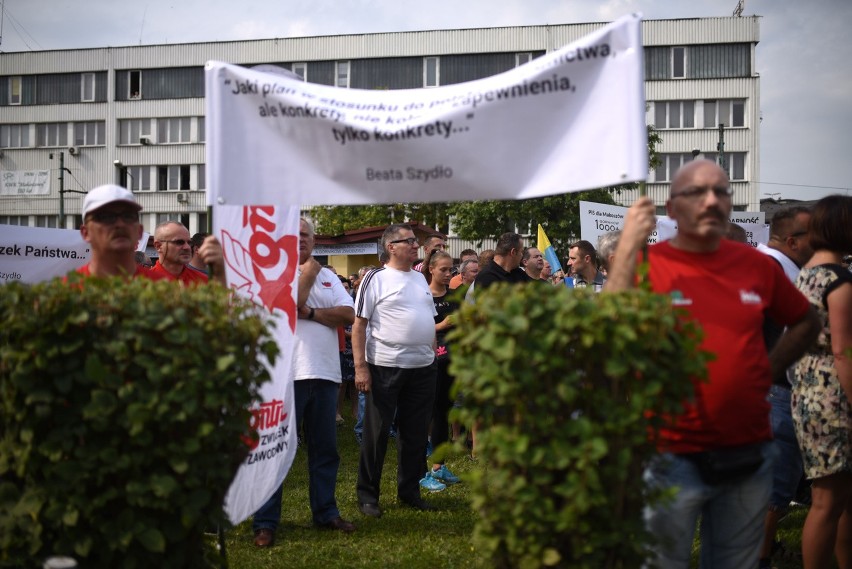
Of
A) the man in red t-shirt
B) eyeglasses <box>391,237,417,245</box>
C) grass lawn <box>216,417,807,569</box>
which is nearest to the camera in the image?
grass lawn <box>216,417,807,569</box>

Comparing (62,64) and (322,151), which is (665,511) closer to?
(322,151)

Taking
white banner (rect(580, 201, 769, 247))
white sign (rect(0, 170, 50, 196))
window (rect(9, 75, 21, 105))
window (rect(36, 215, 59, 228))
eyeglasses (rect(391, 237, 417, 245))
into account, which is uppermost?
window (rect(9, 75, 21, 105))

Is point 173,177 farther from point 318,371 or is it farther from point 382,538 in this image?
point 382,538

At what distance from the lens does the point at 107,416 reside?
3273mm

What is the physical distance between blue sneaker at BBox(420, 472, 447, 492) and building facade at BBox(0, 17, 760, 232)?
4285cm

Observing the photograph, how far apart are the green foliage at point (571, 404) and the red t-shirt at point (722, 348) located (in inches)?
10.7

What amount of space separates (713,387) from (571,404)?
67cm

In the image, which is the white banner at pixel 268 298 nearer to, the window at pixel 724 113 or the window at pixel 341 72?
the window at pixel 724 113

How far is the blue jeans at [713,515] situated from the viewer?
3.49 metres

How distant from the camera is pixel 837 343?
14.1 ft

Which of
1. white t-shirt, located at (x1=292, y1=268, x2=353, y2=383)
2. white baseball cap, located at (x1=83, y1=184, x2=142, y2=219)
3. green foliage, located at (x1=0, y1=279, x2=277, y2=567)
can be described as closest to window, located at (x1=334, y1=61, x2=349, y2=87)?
white t-shirt, located at (x1=292, y1=268, x2=353, y2=383)

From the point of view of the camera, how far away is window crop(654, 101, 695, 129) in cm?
5194

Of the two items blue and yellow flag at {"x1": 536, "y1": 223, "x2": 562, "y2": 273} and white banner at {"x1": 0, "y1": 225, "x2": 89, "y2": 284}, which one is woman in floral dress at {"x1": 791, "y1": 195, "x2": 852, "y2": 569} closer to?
white banner at {"x1": 0, "y1": 225, "x2": 89, "y2": 284}

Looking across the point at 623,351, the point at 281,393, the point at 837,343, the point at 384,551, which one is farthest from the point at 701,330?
the point at 384,551
